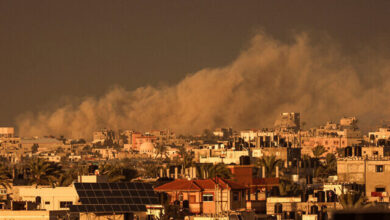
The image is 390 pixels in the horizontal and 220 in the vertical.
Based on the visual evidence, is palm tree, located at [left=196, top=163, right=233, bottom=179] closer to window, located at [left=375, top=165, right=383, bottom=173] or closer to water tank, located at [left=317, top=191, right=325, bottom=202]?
window, located at [left=375, top=165, right=383, bottom=173]

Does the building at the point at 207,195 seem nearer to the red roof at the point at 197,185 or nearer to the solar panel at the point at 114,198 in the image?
the red roof at the point at 197,185

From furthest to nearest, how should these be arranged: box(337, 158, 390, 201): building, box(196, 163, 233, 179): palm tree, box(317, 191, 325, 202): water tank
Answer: box(337, 158, 390, 201): building
box(196, 163, 233, 179): palm tree
box(317, 191, 325, 202): water tank

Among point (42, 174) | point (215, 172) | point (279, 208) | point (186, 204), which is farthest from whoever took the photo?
point (215, 172)

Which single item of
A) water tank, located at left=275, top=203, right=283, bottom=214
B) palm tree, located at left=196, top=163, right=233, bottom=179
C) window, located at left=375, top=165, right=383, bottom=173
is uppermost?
window, located at left=375, top=165, right=383, bottom=173

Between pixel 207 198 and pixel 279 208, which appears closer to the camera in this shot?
pixel 279 208

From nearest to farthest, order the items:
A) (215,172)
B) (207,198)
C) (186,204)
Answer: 1. (186,204)
2. (207,198)
3. (215,172)

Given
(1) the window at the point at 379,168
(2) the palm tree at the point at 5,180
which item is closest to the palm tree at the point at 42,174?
→ (2) the palm tree at the point at 5,180

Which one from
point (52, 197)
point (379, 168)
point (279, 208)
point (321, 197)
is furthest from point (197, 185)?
point (379, 168)

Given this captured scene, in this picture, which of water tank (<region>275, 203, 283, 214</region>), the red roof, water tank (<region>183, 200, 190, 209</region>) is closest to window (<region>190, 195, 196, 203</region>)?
the red roof

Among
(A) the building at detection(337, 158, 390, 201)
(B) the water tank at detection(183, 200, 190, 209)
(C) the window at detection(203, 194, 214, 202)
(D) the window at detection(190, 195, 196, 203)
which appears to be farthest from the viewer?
(A) the building at detection(337, 158, 390, 201)

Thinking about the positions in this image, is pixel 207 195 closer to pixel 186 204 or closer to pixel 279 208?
pixel 186 204
